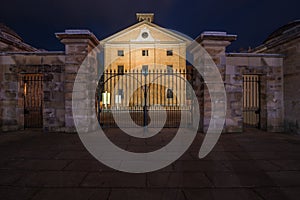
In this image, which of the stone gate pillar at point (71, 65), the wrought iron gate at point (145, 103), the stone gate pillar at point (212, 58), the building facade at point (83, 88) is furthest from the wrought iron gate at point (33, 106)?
the stone gate pillar at point (212, 58)

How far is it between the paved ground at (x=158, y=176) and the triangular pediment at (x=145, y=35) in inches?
949

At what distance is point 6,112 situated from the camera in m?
8.35

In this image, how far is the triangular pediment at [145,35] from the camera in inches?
1093

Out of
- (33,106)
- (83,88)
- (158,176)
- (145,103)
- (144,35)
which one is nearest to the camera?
(158,176)

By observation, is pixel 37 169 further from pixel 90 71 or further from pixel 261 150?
pixel 261 150

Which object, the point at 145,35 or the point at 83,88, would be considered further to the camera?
the point at 145,35

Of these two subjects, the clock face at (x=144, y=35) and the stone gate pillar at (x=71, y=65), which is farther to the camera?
the clock face at (x=144, y=35)

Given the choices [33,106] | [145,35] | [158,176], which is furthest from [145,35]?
[158,176]

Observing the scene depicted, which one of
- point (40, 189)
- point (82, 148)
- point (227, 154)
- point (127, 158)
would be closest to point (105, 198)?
point (40, 189)

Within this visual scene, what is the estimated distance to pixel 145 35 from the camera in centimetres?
2841

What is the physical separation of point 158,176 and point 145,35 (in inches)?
1060

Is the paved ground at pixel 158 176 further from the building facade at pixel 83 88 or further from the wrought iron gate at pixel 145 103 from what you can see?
the wrought iron gate at pixel 145 103

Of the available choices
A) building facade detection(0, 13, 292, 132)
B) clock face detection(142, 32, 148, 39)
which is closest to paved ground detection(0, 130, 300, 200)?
building facade detection(0, 13, 292, 132)

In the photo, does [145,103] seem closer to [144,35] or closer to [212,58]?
[212,58]
